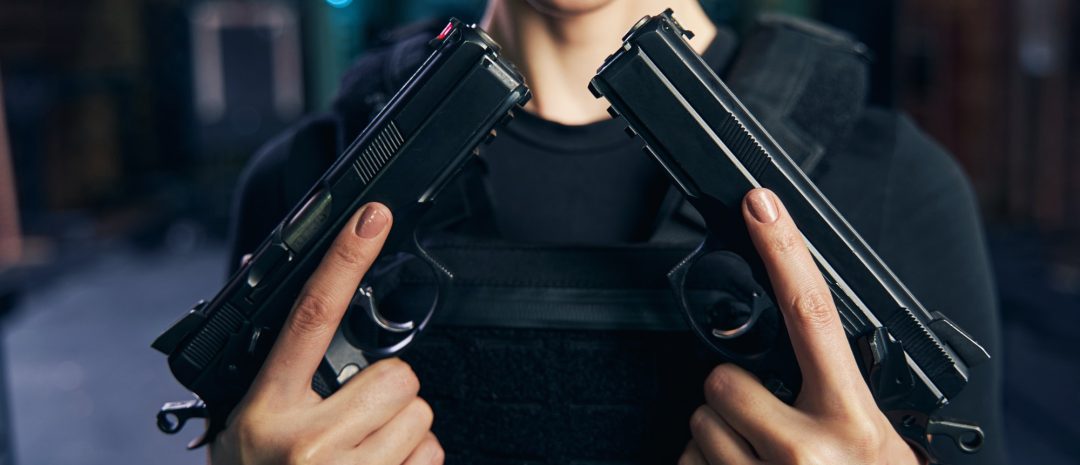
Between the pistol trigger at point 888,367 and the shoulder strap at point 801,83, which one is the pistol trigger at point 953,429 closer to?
the pistol trigger at point 888,367

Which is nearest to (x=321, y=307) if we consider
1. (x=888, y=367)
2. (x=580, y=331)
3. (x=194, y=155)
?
(x=580, y=331)

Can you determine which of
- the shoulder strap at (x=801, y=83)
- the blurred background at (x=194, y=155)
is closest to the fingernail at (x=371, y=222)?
the shoulder strap at (x=801, y=83)

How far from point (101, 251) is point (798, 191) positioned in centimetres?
591

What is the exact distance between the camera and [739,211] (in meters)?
0.67

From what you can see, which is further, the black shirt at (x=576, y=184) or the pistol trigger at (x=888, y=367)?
the black shirt at (x=576, y=184)

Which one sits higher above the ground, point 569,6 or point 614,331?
point 569,6

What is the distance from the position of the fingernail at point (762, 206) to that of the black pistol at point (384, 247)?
0.68ft

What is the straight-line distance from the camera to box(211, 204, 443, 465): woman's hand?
661 millimetres

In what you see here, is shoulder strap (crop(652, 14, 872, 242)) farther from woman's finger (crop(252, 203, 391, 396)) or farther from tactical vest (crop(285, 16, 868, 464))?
woman's finger (crop(252, 203, 391, 396))

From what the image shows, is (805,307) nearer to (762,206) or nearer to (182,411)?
(762,206)

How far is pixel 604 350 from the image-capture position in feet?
2.46

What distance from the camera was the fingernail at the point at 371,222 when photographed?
67 centimetres

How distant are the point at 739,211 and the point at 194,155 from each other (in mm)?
8464

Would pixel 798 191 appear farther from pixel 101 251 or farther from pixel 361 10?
pixel 101 251
